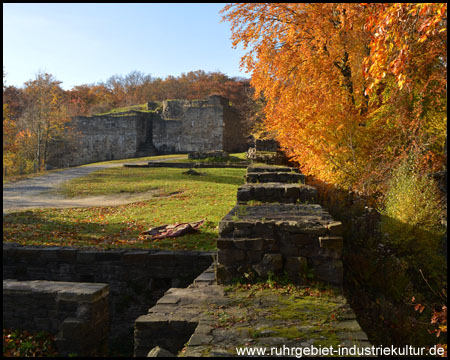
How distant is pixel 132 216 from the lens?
1106 centimetres

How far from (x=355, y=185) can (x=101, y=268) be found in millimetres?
6722

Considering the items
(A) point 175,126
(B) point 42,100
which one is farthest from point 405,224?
(A) point 175,126

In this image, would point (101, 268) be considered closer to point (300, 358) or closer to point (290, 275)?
point (290, 275)

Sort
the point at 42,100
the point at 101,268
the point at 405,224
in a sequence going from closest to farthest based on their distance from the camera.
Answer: the point at 101,268 → the point at 405,224 → the point at 42,100

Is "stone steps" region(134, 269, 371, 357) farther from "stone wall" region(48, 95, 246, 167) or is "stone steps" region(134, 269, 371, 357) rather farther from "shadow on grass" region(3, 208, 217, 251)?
"stone wall" region(48, 95, 246, 167)

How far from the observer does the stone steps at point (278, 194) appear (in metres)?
6.49

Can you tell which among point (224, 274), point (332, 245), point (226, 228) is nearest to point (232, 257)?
point (224, 274)

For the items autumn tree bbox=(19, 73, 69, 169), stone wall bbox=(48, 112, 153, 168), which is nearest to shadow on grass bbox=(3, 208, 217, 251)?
autumn tree bbox=(19, 73, 69, 169)

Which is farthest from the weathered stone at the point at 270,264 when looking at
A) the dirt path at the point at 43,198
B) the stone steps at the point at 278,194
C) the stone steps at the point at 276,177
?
the dirt path at the point at 43,198

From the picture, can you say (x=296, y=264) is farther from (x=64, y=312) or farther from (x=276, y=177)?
(x=276, y=177)

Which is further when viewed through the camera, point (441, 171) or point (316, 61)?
point (316, 61)

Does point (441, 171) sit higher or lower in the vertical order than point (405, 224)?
higher

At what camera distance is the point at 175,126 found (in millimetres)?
33688

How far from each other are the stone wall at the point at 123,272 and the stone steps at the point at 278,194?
116 centimetres
